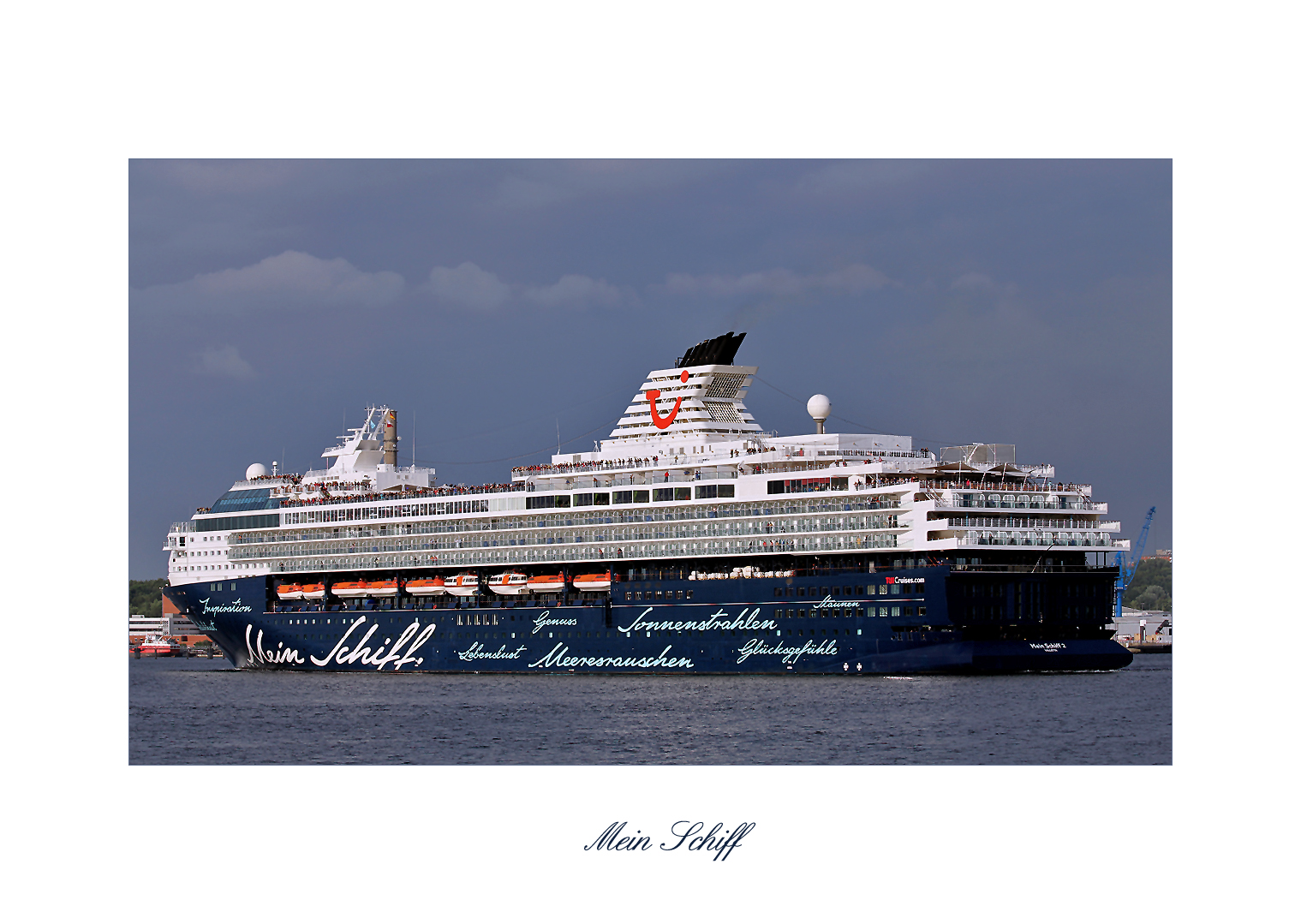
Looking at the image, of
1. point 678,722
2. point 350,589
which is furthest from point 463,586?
point 678,722

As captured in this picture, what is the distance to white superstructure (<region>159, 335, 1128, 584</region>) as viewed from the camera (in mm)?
67812

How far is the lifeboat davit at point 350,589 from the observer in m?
84.1

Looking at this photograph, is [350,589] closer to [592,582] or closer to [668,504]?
[592,582]

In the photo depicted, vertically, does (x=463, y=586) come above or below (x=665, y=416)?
below

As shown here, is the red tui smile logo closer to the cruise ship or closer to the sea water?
the cruise ship

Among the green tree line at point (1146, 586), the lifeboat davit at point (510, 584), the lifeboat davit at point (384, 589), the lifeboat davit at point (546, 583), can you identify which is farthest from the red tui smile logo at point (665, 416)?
the green tree line at point (1146, 586)

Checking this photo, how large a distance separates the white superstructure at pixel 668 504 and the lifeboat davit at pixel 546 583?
93 centimetres

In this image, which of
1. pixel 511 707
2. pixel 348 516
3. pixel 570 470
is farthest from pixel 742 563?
pixel 348 516

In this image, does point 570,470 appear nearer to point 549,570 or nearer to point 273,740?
point 549,570

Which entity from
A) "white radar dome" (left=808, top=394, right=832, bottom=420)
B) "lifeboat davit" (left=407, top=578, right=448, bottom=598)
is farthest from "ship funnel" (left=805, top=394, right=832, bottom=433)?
"lifeboat davit" (left=407, top=578, right=448, bottom=598)

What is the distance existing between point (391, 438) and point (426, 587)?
1260 cm

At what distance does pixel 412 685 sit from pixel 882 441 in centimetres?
2123

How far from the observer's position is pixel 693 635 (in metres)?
69.9

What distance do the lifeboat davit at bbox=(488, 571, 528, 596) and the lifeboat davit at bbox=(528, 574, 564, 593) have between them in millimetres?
339
